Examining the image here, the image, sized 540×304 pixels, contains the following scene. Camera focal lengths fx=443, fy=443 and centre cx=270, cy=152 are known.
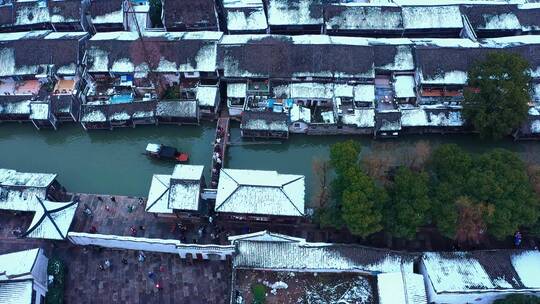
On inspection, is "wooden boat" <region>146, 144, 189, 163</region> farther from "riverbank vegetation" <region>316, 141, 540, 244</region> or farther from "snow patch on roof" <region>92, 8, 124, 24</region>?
"snow patch on roof" <region>92, 8, 124, 24</region>

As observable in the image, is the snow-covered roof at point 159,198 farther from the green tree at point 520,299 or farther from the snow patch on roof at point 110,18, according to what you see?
the green tree at point 520,299

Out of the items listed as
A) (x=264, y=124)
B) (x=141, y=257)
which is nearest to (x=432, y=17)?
(x=264, y=124)

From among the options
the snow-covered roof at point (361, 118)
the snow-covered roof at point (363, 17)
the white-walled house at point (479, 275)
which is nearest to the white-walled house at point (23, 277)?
the white-walled house at point (479, 275)

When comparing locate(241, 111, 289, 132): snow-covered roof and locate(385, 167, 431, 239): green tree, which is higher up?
locate(241, 111, 289, 132): snow-covered roof

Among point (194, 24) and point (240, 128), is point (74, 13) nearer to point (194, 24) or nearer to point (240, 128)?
point (194, 24)

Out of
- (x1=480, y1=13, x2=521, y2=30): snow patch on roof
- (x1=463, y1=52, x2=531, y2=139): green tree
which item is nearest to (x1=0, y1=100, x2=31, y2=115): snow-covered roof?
(x1=463, y1=52, x2=531, y2=139): green tree

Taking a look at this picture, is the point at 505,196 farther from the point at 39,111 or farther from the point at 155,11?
the point at 39,111
